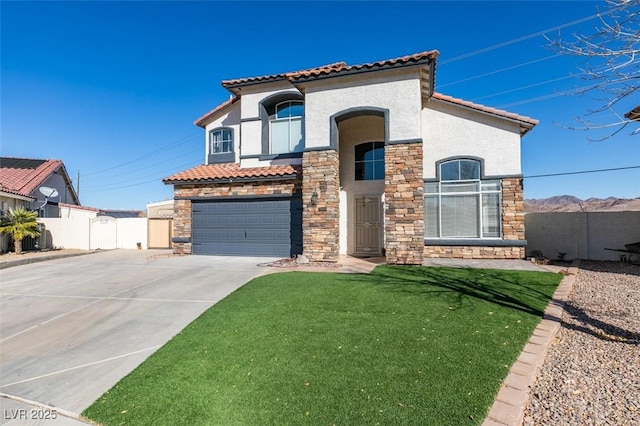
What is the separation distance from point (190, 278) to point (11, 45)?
1365 cm

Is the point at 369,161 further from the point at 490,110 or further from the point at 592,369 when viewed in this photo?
the point at 592,369

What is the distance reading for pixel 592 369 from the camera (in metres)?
3.52

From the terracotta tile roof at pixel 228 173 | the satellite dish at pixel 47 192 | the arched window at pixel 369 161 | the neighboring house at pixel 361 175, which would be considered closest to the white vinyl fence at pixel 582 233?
the neighboring house at pixel 361 175

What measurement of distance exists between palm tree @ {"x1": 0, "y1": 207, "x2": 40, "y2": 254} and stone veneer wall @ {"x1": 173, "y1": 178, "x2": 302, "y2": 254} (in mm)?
7131

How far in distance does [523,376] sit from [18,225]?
18.8 metres

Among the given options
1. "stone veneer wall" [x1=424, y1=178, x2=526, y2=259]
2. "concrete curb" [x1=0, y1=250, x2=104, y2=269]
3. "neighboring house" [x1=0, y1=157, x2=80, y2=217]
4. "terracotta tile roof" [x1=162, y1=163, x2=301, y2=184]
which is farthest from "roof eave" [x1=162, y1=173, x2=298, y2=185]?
"neighboring house" [x1=0, y1=157, x2=80, y2=217]

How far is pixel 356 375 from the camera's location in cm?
344

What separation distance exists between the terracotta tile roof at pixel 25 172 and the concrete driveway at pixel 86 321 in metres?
11.0

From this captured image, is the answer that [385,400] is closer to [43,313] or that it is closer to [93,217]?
[43,313]

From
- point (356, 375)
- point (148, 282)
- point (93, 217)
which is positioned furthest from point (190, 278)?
point (93, 217)

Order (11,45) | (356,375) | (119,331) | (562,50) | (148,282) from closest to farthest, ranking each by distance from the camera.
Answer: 1. (356,375)
2. (562,50)
3. (119,331)
4. (148,282)
5. (11,45)

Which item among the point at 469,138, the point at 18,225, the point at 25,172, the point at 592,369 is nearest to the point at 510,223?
the point at 469,138

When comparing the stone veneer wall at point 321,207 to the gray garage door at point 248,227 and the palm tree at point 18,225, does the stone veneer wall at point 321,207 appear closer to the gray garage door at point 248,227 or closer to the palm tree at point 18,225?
the gray garage door at point 248,227

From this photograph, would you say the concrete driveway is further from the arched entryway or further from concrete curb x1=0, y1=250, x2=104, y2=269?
the arched entryway
